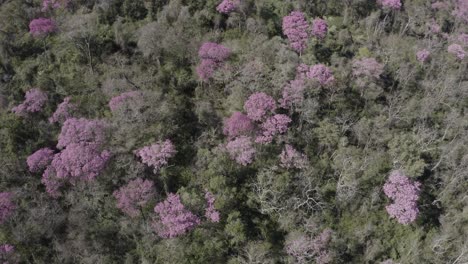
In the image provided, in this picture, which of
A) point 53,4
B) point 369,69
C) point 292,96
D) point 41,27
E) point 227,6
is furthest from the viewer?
point 53,4

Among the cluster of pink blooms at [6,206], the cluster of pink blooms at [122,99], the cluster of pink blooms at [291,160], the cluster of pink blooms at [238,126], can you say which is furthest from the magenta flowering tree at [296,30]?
the cluster of pink blooms at [6,206]

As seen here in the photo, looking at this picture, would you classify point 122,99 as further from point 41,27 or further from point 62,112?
point 41,27

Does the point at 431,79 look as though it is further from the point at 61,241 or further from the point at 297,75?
the point at 61,241

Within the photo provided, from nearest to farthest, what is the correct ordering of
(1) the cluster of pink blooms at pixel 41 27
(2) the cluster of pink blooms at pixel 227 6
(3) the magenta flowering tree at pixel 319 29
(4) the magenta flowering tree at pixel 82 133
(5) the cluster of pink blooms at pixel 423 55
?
(4) the magenta flowering tree at pixel 82 133 → (1) the cluster of pink blooms at pixel 41 27 → (3) the magenta flowering tree at pixel 319 29 → (5) the cluster of pink blooms at pixel 423 55 → (2) the cluster of pink blooms at pixel 227 6

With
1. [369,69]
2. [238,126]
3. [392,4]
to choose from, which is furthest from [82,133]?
[392,4]

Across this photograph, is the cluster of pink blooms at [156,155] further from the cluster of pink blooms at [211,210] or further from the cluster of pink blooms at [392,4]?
the cluster of pink blooms at [392,4]

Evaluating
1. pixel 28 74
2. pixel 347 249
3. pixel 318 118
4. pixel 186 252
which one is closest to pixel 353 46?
pixel 318 118
